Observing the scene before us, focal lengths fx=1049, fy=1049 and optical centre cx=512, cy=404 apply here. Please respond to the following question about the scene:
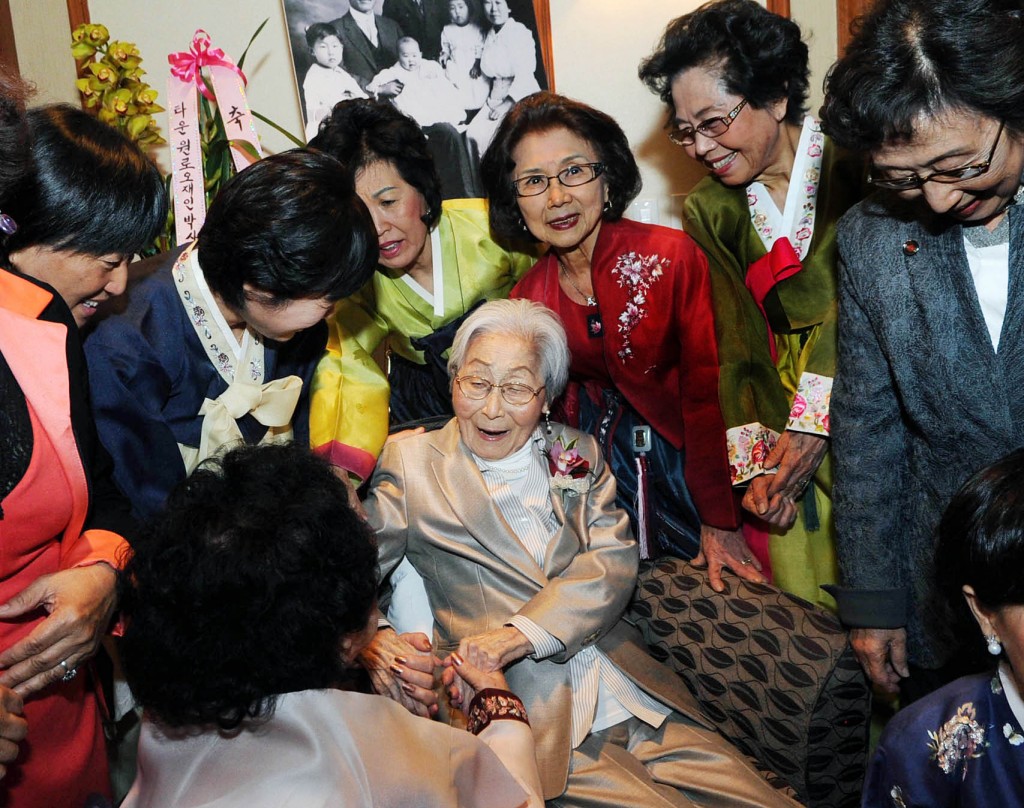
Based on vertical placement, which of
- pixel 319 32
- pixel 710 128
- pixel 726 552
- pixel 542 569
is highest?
pixel 319 32

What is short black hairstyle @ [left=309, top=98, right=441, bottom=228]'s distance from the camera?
2.60 metres

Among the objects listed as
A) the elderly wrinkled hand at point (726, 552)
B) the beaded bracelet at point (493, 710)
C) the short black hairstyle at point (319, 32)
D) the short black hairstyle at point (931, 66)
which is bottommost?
the elderly wrinkled hand at point (726, 552)

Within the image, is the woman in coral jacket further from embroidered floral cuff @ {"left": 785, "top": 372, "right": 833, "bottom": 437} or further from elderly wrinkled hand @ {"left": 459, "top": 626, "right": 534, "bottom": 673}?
embroidered floral cuff @ {"left": 785, "top": 372, "right": 833, "bottom": 437}

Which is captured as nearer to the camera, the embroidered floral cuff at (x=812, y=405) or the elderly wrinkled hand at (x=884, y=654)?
the elderly wrinkled hand at (x=884, y=654)

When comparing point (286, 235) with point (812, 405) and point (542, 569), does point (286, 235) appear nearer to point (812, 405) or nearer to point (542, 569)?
point (542, 569)

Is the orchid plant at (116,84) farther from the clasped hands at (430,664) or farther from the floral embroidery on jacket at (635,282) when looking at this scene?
the clasped hands at (430,664)

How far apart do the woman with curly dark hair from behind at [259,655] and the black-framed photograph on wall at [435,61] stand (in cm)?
213

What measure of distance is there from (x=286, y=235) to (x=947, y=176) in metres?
1.18

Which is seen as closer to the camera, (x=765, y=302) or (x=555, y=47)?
(x=765, y=302)

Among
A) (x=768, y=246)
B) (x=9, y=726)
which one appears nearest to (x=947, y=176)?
(x=768, y=246)

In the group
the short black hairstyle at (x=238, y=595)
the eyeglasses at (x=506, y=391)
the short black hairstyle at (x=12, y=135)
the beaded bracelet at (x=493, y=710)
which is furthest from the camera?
the eyeglasses at (x=506, y=391)

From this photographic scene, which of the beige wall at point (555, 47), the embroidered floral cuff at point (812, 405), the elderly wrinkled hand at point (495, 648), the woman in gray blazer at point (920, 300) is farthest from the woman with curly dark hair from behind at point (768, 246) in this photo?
the beige wall at point (555, 47)

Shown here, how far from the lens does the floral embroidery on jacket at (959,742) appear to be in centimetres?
167

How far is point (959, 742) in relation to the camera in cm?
168
